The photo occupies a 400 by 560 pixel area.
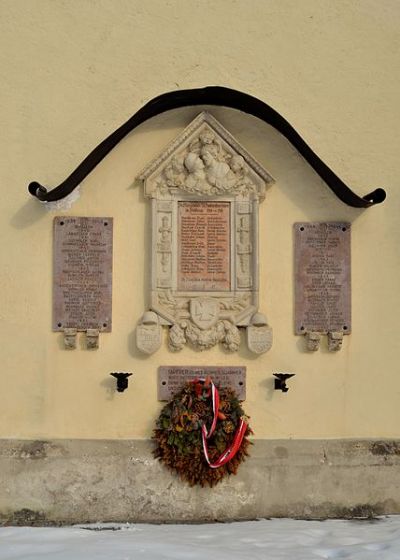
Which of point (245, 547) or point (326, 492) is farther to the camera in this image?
point (326, 492)

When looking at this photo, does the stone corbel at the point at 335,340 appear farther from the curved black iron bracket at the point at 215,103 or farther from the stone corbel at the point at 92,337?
the stone corbel at the point at 92,337

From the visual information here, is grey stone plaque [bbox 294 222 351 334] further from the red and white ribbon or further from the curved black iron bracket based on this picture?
the red and white ribbon

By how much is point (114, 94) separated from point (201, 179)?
1.19 metres

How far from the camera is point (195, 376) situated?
21.3 ft

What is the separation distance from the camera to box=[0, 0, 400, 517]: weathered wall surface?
6449mm

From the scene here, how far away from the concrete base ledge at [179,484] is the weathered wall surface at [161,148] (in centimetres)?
11

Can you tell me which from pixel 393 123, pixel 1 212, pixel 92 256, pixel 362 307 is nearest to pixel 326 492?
pixel 362 307

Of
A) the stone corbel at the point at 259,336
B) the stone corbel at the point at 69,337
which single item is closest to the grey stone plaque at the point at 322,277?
the stone corbel at the point at 259,336

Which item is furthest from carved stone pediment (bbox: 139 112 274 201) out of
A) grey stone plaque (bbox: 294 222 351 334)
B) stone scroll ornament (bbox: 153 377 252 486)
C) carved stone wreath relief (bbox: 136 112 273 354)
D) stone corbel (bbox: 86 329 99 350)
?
stone scroll ornament (bbox: 153 377 252 486)

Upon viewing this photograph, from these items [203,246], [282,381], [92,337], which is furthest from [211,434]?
[203,246]

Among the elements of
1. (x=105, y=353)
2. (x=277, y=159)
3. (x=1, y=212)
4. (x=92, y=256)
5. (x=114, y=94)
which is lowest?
(x=105, y=353)

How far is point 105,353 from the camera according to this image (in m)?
6.48

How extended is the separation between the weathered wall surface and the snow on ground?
0.58 m

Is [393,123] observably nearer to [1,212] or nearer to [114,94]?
[114,94]
